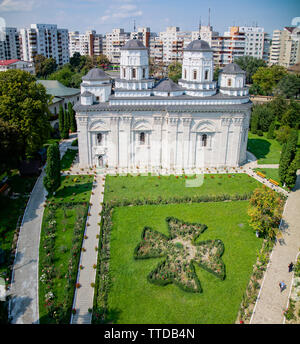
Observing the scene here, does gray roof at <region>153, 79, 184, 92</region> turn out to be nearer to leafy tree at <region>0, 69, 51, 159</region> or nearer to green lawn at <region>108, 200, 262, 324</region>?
leafy tree at <region>0, 69, 51, 159</region>

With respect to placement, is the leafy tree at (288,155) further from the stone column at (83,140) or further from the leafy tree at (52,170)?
the leafy tree at (52,170)

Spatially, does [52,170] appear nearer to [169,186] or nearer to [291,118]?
[169,186]

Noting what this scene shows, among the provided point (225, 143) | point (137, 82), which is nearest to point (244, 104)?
point (225, 143)

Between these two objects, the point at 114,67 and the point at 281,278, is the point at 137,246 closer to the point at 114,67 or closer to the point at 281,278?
the point at 281,278

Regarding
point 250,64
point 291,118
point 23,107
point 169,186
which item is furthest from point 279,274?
point 250,64

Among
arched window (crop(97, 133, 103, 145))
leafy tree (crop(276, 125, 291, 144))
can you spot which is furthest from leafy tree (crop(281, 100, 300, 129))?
arched window (crop(97, 133, 103, 145))

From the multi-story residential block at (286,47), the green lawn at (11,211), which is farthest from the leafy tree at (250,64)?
the green lawn at (11,211)
